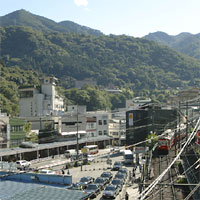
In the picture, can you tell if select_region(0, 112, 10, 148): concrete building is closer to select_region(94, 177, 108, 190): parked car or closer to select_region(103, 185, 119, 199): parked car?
select_region(94, 177, 108, 190): parked car

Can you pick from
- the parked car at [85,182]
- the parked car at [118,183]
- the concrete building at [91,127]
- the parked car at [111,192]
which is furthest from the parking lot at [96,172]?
the concrete building at [91,127]

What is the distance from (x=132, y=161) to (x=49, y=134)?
54.6ft

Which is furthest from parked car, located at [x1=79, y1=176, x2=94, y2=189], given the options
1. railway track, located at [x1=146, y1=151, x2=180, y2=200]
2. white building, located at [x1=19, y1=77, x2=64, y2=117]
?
white building, located at [x1=19, y1=77, x2=64, y2=117]

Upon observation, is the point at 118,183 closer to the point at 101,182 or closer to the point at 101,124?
the point at 101,182

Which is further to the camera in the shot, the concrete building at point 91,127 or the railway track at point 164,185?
the concrete building at point 91,127

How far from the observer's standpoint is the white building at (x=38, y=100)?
6475 cm

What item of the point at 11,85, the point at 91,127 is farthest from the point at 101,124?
the point at 11,85

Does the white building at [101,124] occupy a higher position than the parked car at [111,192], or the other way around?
the white building at [101,124]

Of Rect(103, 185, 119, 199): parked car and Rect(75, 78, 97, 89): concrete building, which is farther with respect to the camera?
Rect(75, 78, 97, 89): concrete building

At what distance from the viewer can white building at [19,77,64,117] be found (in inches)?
2549

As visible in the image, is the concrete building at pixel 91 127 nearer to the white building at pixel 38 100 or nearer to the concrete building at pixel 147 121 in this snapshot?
the concrete building at pixel 147 121

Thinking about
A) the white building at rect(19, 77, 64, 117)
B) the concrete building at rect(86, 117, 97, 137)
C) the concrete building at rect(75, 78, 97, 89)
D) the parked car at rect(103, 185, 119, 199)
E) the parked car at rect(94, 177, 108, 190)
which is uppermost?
the concrete building at rect(75, 78, 97, 89)

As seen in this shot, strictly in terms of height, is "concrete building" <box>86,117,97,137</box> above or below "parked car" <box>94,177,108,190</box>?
above

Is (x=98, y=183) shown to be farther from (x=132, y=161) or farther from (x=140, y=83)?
(x=140, y=83)
